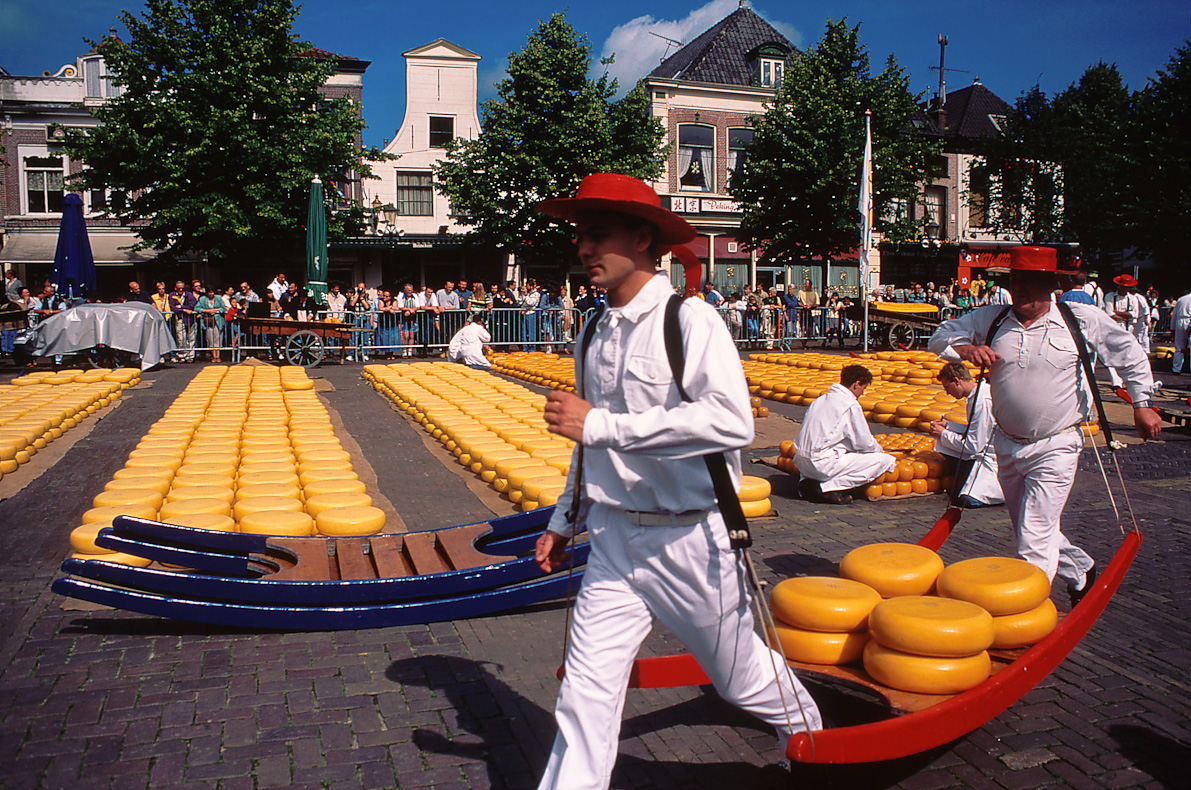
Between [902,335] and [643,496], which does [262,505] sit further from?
[902,335]

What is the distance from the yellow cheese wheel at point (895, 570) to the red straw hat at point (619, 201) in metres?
1.84

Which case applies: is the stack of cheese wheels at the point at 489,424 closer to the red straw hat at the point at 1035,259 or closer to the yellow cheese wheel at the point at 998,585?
the yellow cheese wheel at the point at 998,585

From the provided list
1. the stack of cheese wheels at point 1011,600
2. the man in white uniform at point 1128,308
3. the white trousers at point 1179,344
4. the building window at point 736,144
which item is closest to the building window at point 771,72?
the building window at point 736,144

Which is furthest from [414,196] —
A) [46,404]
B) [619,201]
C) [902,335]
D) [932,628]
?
[932,628]

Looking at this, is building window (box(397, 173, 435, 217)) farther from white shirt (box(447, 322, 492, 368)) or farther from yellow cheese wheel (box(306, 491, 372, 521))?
yellow cheese wheel (box(306, 491, 372, 521))

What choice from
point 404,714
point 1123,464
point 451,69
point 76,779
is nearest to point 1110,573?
point 404,714

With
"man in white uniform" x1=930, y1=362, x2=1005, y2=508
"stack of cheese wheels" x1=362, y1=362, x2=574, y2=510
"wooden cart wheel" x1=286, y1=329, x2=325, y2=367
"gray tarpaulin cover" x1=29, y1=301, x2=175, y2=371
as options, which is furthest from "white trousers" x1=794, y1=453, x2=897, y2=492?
"gray tarpaulin cover" x1=29, y1=301, x2=175, y2=371

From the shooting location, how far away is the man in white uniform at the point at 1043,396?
419cm

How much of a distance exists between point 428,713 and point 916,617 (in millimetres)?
1979

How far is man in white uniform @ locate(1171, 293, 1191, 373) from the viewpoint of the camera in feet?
58.7

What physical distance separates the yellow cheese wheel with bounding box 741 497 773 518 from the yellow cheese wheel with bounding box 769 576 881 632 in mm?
3125

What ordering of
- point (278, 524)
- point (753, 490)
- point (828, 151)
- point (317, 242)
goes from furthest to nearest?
1. point (828, 151)
2. point (317, 242)
3. point (753, 490)
4. point (278, 524)

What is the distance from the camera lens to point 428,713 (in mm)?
3424

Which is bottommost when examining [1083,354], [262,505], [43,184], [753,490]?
[753,490]
